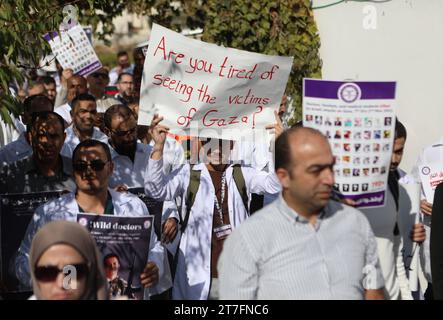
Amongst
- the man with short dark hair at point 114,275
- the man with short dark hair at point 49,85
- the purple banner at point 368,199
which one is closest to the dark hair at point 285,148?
the purple banner at point 368,199

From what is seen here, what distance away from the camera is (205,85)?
6664 mm

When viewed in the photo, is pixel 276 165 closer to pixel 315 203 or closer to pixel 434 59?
pixel 315 203

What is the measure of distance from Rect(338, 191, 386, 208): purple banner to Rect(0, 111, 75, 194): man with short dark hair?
2.38 m

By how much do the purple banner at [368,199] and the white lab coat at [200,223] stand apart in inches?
57.2

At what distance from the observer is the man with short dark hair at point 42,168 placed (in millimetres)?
6758

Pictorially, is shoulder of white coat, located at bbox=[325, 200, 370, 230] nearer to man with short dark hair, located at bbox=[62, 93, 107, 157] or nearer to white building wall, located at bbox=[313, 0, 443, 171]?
man with short dark hair, located at bbox=[62, 93, 107, 157]

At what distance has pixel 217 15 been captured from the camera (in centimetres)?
1035

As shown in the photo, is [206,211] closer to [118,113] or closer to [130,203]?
[130,203]

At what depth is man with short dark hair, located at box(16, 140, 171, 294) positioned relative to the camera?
5.77 m

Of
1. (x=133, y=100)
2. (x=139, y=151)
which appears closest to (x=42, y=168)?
(x=139, y=151)

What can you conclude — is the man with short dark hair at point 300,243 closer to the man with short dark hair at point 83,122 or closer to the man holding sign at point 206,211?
the man holding sign at point 206,211

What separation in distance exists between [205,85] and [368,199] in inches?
73.2
